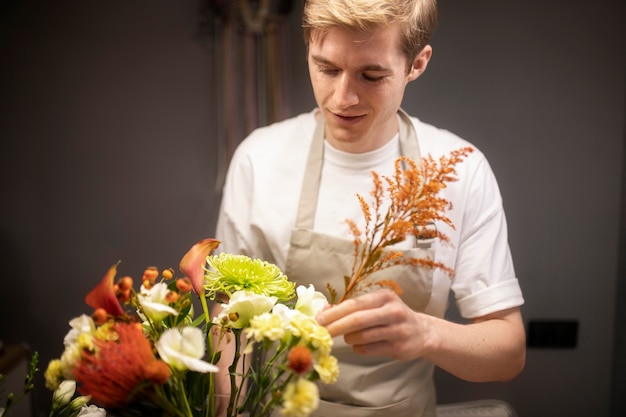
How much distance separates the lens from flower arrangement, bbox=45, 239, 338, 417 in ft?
2.16

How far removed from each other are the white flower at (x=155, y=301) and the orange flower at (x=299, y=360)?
0.15 m

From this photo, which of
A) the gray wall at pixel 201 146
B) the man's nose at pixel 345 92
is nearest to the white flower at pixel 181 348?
the man's nose at pixel 345 92

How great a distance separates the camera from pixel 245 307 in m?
0.73

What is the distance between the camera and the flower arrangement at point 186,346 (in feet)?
2.16

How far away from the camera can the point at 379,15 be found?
1006mm

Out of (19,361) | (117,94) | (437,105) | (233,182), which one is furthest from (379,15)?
(19,361)

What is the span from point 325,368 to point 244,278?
6.4 inches

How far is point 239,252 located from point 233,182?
0.16m

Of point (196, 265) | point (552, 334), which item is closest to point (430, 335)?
point (196, 265)

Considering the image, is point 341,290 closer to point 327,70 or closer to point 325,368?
point 327,70

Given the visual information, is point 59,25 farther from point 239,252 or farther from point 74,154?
point 239,252

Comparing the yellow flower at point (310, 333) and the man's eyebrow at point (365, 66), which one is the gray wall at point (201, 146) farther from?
the yellow flower at point (310, 333)

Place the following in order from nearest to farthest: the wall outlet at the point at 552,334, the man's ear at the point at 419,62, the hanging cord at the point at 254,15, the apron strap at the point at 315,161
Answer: the man's ear at the point at 419,62, the apron strap at the point at 315,161, the hanging cord at the point at 254,15, the wall outlet at the point at 552,334

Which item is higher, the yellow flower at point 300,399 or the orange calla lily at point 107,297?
the orange calla lily at point 107,297
